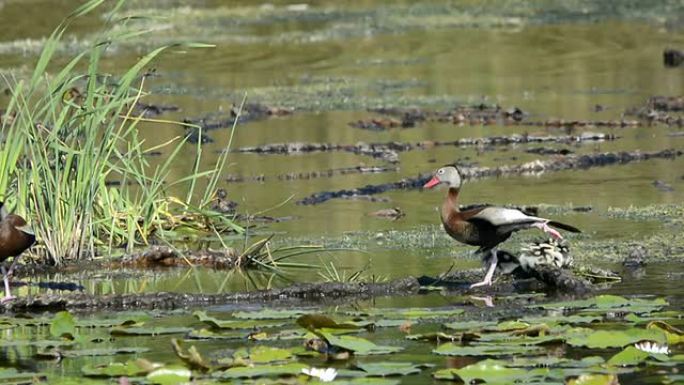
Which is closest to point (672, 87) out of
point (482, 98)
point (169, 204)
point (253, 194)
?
point (482, 98)

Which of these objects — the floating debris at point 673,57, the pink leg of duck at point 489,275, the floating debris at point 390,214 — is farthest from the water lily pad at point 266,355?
the floating debris at point 673,57

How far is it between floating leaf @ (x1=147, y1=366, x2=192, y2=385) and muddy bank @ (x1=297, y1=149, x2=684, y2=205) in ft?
24.8

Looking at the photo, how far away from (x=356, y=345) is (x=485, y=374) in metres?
0.89

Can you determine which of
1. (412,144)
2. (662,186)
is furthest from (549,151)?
(662,186)

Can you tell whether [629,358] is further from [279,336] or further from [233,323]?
[233,323]

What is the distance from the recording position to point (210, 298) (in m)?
10.3

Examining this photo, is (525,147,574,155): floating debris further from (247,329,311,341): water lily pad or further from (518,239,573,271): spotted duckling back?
(247,329,311,341): water lily pad

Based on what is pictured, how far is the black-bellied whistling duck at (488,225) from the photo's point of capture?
10453 millimetres

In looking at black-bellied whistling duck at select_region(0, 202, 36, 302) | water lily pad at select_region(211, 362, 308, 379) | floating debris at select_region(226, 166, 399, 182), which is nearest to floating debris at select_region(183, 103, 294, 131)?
floating debris at select_region(226, 166, 399, 182)

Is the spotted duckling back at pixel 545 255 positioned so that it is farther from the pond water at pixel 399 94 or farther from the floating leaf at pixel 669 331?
the floating leaf at pixel 669 331

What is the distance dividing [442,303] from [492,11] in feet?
96.7

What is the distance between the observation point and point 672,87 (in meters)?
23.6

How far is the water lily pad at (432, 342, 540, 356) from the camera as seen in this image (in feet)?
26.6

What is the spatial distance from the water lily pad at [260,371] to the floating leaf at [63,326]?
58.5 inches
